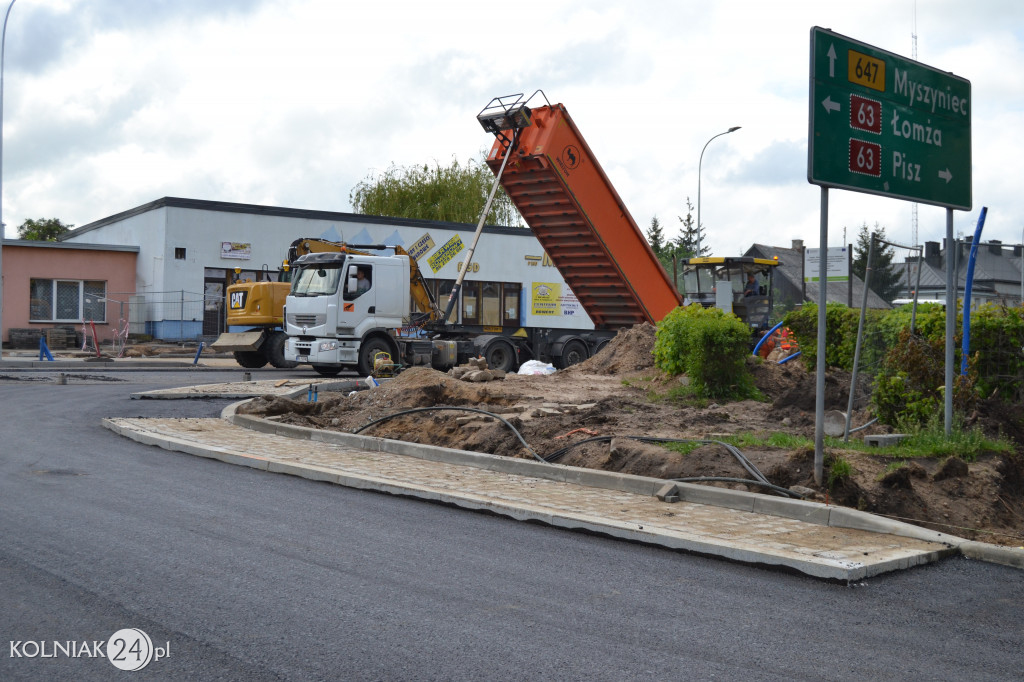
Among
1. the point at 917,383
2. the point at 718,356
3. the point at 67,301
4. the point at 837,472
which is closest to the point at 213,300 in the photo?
the point at 67,301

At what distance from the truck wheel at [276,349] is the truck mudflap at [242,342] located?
0.98 ft

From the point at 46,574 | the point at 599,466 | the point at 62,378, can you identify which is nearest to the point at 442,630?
the point at 46,574

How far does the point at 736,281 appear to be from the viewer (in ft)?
92.1

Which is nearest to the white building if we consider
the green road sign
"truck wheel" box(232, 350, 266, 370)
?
"truck wheel" box(232, 350, 266, 370)

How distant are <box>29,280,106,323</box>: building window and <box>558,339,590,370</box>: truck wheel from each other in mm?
21011

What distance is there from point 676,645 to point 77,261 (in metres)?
38.1

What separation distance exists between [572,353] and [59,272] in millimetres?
22939

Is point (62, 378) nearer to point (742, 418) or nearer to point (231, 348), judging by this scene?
point (231, 348)

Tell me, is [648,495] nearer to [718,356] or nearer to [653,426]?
[653,426]

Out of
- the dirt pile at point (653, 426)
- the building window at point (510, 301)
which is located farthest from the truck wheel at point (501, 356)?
the building window at point (510, 301)

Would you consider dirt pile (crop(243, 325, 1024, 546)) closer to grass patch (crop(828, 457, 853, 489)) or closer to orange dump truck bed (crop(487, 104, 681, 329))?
grass patch (crop(828, 457, 853, 489))

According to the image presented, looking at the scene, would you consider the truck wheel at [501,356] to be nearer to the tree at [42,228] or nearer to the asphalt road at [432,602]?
the asphalt road at [432,602]

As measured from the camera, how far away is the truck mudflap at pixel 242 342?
26875 millimetres

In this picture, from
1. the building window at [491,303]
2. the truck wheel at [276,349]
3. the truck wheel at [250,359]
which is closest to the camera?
the truck wheel at [276,349]
